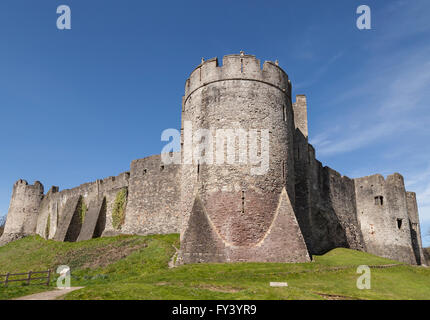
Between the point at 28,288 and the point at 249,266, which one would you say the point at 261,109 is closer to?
the point at 249,266

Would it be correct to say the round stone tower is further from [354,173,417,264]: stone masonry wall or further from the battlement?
[354,173,417,264]: stone masonry wall

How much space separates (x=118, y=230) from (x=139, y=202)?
323 cm

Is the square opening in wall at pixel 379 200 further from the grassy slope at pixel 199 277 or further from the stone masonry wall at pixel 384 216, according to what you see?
the grassy slope at pixel 199 277

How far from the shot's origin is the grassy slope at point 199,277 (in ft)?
39.1

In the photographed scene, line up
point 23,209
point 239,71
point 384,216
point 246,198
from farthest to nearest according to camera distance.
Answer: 1. point 23,209
2. point 384,216
3. point 239,71
4. point 246,198

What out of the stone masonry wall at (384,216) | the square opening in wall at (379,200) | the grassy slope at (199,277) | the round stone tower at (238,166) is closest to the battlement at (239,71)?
the round stone tower at (238,166)

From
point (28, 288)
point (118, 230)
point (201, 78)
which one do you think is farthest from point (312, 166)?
point (28, 288)

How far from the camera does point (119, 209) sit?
103 feet

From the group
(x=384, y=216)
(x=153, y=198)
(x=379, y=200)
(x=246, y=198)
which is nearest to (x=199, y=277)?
(x=246, y=198)

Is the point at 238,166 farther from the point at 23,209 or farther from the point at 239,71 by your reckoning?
the point at 23,209

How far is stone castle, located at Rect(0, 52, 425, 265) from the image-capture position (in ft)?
61.1

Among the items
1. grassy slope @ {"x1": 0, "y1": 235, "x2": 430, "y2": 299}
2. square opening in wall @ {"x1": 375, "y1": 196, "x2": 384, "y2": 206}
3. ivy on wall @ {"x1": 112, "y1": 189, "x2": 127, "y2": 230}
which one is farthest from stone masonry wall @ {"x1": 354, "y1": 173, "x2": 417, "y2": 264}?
ivy on wall @ {"x1": 112, "y1": 189, "x2": 127, "y2": 230}

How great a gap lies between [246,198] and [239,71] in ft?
24.9

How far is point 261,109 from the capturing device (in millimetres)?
21031
